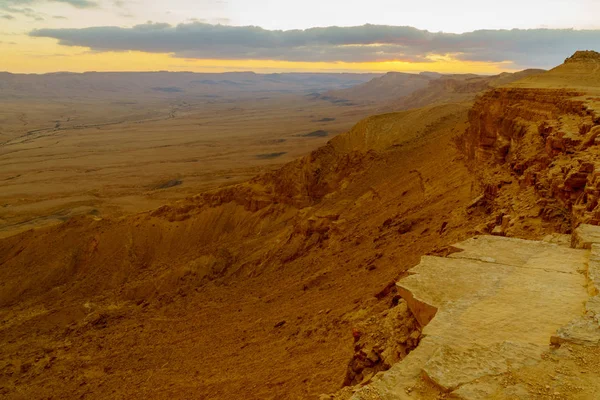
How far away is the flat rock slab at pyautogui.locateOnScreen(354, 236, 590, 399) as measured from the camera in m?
4.52

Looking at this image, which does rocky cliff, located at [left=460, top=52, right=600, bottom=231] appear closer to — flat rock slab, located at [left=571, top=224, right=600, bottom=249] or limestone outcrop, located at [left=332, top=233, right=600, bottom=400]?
flat rock slab, located at [left=571, top=224, right=600, bottom=249]

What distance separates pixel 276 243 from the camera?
774 inches

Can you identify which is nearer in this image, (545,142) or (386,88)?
(545,142)

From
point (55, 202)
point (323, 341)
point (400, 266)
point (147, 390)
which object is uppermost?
point (400, 266)

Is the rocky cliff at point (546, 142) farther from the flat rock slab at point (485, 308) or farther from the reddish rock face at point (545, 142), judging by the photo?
the flat rock slab at point (485, 308)

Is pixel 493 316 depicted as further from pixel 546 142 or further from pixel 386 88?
pixel 386 88

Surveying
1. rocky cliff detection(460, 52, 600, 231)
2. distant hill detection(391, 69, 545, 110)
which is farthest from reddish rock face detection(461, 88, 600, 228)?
distant hill detection(391, 69, 545, 110)

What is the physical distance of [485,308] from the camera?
5523 millimetres

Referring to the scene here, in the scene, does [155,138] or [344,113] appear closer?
[155,138]

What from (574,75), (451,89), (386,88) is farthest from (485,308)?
(386,88)

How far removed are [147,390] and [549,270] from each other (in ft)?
30.7

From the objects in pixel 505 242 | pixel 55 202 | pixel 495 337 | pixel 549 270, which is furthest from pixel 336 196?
pixel 55 202

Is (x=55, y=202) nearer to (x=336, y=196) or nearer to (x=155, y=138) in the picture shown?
(x=336, y=196)

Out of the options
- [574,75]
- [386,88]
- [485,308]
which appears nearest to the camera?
[485,308]
